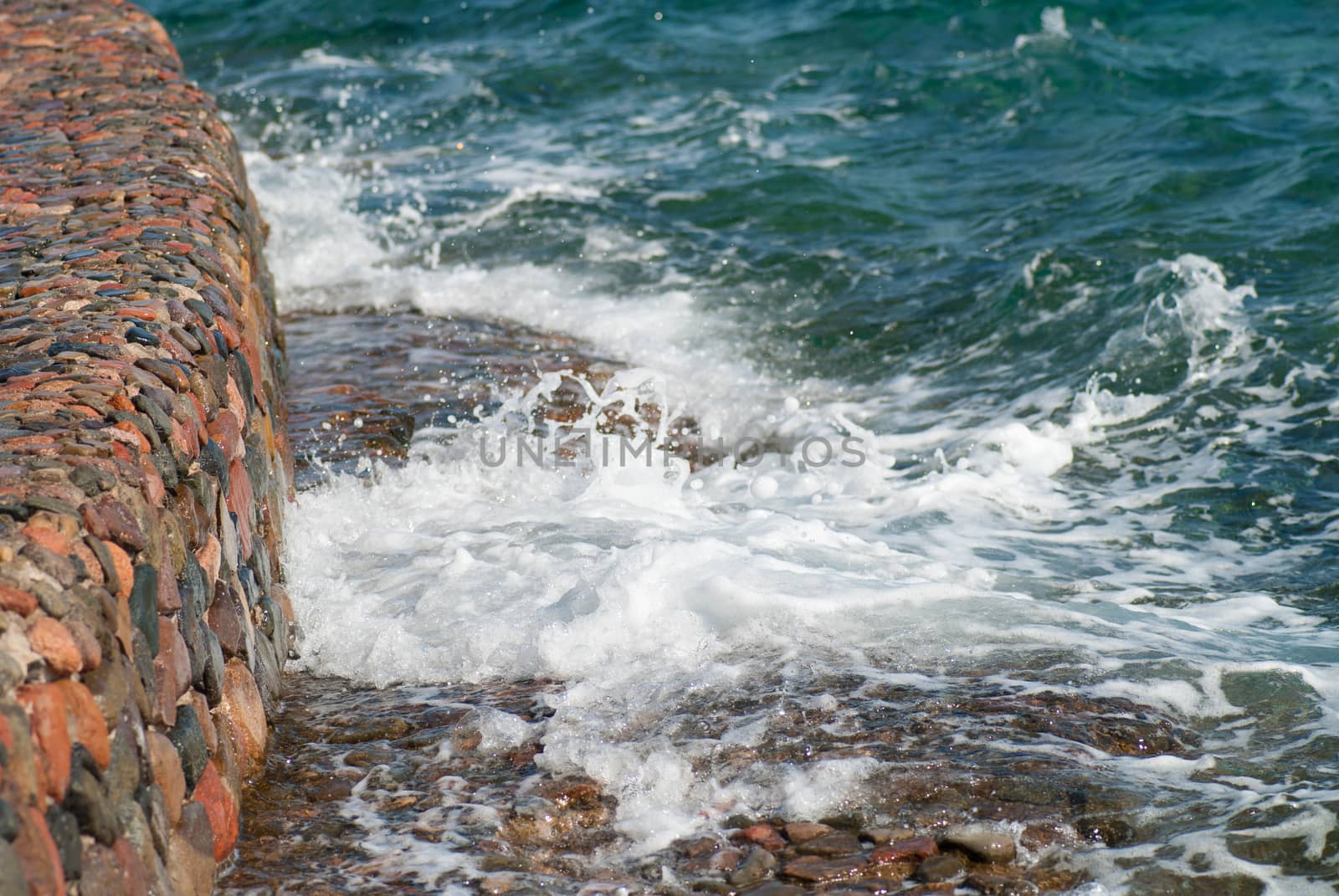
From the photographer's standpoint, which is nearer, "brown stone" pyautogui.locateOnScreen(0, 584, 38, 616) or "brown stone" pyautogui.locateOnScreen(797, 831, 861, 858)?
"brown stone" pyautogui.locateOnScreen(0, 584, 38, 616)

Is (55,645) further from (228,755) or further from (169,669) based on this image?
(228,755)

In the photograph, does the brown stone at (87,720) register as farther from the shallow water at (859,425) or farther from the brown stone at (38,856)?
the shallow water at (859,425)

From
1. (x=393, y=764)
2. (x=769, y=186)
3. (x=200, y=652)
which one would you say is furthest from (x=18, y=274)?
(x=769, y=186)

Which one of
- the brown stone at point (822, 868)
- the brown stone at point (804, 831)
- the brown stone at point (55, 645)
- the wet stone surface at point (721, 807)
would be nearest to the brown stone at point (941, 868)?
the wet stone surface at point (721, 807)

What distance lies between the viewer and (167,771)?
7.64 ft

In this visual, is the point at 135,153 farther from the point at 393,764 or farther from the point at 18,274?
the point at 393,764

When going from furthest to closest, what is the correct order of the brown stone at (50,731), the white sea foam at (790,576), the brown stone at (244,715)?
the white sea foam at (790,576)
the brown stone at (244,715)
the brown stone at (50,731)

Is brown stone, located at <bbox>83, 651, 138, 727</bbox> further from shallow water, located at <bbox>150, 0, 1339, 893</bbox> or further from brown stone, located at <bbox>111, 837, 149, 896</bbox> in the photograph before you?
shallow water, located at <bbox>150, 0, 1339, 893</bbox>

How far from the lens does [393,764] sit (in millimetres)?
3137

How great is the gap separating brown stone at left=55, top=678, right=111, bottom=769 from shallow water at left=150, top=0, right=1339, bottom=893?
874mm

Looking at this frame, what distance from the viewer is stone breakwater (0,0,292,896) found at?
192cm

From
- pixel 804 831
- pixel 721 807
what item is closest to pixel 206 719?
pixel 721 807

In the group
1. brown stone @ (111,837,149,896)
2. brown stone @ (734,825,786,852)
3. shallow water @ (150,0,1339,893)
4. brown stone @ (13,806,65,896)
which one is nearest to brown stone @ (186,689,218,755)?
shallow water @ (150,0,1339,893)

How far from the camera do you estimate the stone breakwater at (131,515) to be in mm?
1921
